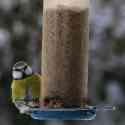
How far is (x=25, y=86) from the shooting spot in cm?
389

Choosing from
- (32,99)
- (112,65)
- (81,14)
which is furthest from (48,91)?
(112,65)

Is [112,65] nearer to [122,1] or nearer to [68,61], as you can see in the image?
[122,1]

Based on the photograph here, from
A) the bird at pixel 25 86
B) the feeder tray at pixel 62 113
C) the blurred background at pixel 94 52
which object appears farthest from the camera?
the blurred background at pixel 94 52

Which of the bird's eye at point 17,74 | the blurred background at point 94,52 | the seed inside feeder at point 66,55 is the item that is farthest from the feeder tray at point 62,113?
the blurred background at point 94,52

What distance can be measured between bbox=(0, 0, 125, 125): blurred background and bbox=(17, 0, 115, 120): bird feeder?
2.70 metres

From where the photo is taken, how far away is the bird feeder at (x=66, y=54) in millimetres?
3863

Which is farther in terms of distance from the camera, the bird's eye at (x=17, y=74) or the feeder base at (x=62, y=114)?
the bird's eye at (x=17, y=74)

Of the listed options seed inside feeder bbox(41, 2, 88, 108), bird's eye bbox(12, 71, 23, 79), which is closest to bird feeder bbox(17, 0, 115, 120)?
seed inside feeder bbox(41, 2, 88, 108)

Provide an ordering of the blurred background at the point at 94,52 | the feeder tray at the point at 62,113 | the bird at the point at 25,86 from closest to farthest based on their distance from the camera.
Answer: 1. the feeder tray at the point at 62,113
2. the bird at the point at 25,86
3. the blurred background at the point at 94,52

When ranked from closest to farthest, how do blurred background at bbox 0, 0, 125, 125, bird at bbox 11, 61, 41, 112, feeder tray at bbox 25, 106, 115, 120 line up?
1. feeder tray at bbox 25, 106, 115, 120
2. bird at bbox 11, 61, 41, 112
3. blurred background at bbox 0, 0, 125, 125

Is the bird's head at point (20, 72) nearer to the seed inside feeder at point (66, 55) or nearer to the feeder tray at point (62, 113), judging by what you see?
the seed inside feeder at point (66, 55)

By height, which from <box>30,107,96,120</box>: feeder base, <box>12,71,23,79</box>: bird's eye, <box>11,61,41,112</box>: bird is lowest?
Answer: <box>30,107,96,120</box>: feeder base

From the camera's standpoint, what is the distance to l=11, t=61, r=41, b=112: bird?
151 inches

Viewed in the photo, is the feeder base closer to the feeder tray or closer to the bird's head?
the feeder tray
